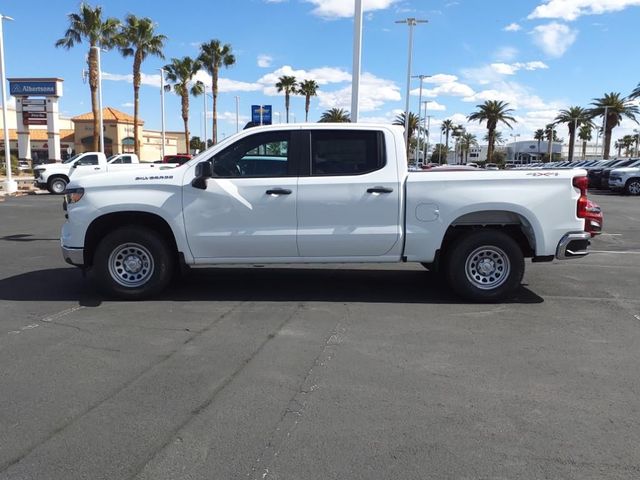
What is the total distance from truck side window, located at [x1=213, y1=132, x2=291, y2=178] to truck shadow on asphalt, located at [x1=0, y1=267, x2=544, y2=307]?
5.04 ft

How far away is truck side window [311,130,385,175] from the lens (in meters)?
6.56

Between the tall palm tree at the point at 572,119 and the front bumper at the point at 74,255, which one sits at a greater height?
the tall palm tree at the point at 572,119

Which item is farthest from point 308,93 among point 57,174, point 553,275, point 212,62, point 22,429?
point 22,429

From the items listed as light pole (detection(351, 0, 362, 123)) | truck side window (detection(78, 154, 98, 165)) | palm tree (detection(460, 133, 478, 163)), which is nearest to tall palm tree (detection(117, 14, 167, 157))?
truck side window (detection(78, 154, 98, 165))

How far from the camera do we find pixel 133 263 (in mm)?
6703

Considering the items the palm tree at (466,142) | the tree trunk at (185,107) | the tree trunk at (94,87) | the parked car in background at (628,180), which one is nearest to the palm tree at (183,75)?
the tree trunk at (185,107)

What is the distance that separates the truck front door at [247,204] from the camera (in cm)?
645

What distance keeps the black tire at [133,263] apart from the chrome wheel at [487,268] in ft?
11.8

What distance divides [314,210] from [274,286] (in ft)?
4.96

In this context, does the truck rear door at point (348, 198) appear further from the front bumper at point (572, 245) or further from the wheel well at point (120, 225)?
the front bumper at point (572, 245)

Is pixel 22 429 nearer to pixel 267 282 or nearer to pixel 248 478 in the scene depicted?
pixel 248 478

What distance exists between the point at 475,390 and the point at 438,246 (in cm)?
259

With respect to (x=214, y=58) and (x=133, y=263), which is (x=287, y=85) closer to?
(x=214, y=58)

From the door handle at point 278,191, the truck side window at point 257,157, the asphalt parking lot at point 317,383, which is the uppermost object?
the truck side window at point 257,157
